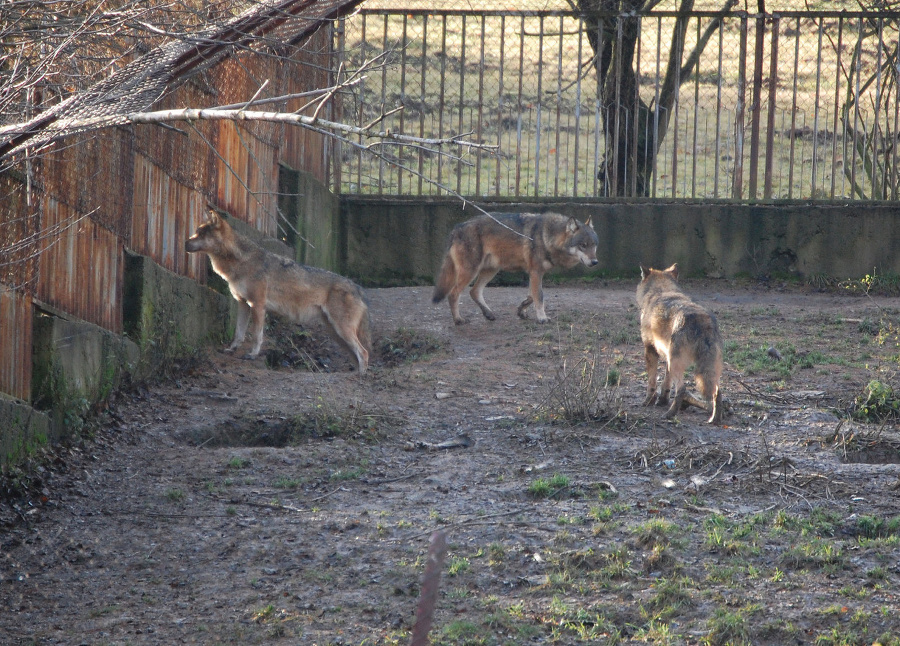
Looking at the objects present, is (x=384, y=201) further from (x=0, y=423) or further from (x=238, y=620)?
(x=238, y=620)

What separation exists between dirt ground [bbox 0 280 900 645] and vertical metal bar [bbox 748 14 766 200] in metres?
5.43

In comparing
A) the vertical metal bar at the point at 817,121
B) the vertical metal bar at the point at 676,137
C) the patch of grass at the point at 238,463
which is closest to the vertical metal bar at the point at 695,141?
the vertical metal bar at the point at 676,137

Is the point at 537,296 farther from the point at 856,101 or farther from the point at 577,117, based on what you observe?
the point at 856,101

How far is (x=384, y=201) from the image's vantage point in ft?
47.0

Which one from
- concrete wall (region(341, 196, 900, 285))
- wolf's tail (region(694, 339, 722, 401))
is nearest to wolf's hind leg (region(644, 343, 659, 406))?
wolf's tail (region(694, 339, 722, 401))

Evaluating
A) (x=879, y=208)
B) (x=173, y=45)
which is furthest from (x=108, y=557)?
(x=879, y=208)

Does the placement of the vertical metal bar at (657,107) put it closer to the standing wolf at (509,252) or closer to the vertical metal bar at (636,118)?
the vertical metal bar at (636,118)

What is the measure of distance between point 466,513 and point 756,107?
10.3 meters

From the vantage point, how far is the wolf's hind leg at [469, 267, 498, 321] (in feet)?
39.1

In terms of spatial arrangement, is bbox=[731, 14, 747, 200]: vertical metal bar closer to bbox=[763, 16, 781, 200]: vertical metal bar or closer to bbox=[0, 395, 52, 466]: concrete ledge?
bbox=[763, 16, 781, 200]: vertical metal bar

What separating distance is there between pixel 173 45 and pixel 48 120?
1.59 metres

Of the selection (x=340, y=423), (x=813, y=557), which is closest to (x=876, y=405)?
(x=813, y=557)

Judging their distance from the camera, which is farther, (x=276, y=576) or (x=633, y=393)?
(x=633, y=393)

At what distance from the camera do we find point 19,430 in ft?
19.5
